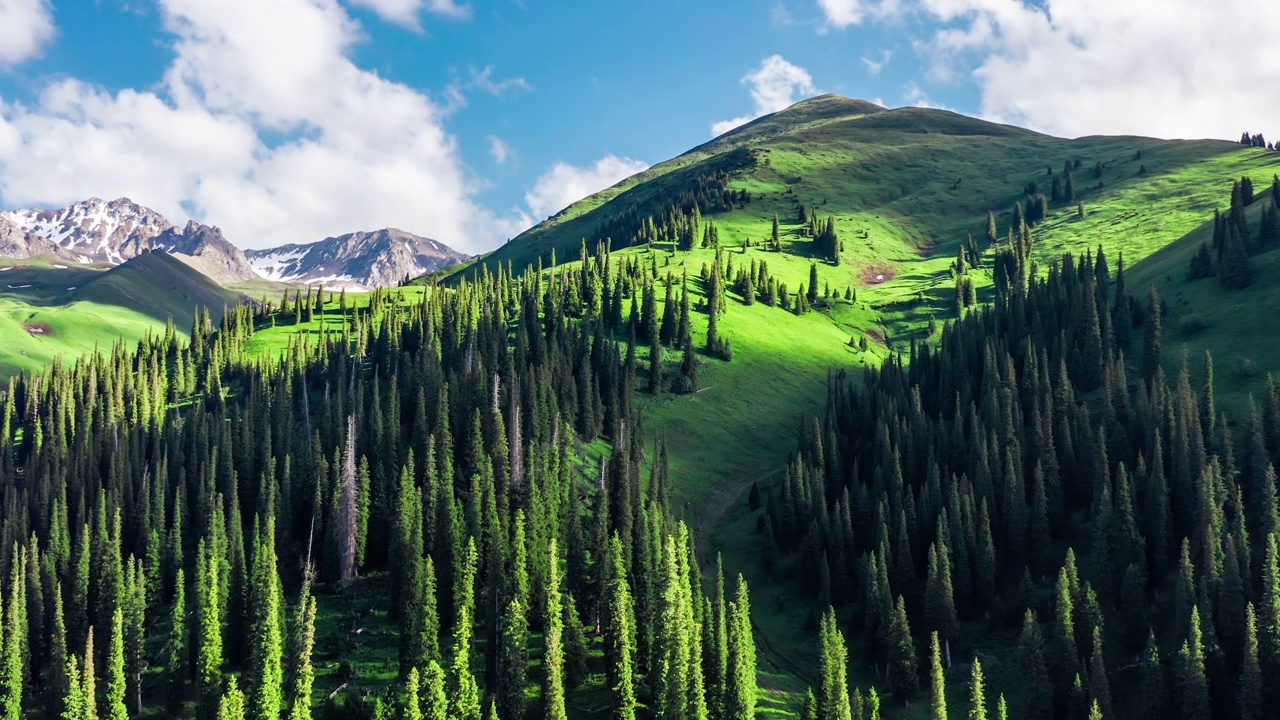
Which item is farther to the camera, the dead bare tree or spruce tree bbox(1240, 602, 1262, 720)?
the dead bare tree

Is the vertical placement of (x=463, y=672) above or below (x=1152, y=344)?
below

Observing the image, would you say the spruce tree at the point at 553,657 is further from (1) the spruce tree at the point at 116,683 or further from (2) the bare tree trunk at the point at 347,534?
(1) the spruce tree at the point at 116,683

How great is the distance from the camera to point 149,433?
186 metres

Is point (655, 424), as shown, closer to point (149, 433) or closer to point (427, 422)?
point (427, 422)

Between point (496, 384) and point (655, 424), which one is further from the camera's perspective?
point (655, 424)

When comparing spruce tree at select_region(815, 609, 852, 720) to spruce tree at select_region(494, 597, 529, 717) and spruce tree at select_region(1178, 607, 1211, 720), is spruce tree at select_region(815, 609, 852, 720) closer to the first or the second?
spruce tree at select_region(494, 597, 529, 717)

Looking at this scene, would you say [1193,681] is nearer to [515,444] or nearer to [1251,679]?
[1251,679]

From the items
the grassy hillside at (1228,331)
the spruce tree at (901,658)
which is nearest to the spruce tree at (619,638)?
the spruce tree at (901,658)

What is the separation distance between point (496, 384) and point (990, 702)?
3384 inches

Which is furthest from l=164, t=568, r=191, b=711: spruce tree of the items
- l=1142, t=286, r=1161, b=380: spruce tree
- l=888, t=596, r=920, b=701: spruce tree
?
l=1142, t=286, r=1161, b=380: spruce tree

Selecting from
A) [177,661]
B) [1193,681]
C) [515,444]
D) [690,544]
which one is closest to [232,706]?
[177,661]

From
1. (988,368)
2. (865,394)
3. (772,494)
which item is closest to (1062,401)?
(988,368)

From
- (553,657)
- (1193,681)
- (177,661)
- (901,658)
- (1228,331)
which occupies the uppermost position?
(1228,331)

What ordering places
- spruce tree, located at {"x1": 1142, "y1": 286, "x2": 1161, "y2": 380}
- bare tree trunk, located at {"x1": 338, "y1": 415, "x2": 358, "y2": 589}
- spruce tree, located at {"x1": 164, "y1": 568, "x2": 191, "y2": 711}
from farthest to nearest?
spruce tree, located at {"x1": 1142, "y1": 286, "x2": 1161, "y2": 380}
bare tree trunk, located at {"x1": 338, "y1": 415, "x2": 358, "y2": 589}
spruce tree, located at {"x1": 164, "y1": 568, "x2": 191, "y2": 711}
